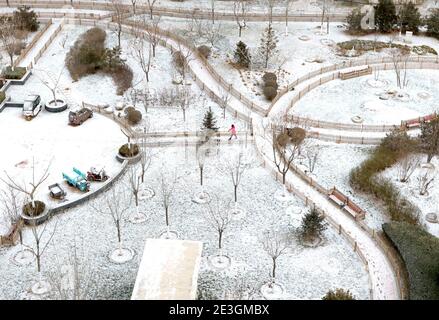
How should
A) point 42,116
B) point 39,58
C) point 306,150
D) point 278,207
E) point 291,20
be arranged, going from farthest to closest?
1. point 291,20
2. point 39,58
3. point 42,116
4. point 306,150
5. point 278,207

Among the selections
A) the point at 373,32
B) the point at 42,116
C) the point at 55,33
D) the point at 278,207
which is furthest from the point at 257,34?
the point at 278,207

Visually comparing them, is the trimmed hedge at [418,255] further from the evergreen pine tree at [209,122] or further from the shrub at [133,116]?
the shrub at [133,116]

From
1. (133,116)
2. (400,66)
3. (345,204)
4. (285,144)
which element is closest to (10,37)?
(133,116)

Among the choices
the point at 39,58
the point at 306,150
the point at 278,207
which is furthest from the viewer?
the point at 39,58

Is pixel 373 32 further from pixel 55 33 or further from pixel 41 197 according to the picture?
pixel 41 197

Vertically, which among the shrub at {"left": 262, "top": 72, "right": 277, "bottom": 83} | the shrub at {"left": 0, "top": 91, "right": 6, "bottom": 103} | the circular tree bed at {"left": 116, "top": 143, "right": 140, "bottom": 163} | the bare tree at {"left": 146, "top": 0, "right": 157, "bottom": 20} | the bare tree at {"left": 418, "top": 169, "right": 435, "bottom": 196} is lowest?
the bare tree at {"left": 418, "top": 169, "right": 435, "bottom": 196}

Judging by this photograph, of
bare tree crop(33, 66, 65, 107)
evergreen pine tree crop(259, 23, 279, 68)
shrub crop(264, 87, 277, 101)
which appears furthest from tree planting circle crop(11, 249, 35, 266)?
evergreen pine tree crop(259, 23, 279, 68)

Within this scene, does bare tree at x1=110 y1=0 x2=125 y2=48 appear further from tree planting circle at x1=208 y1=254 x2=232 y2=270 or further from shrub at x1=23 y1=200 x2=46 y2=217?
tree planting circle at x1=208 y1=254 x2=232 y2=270
